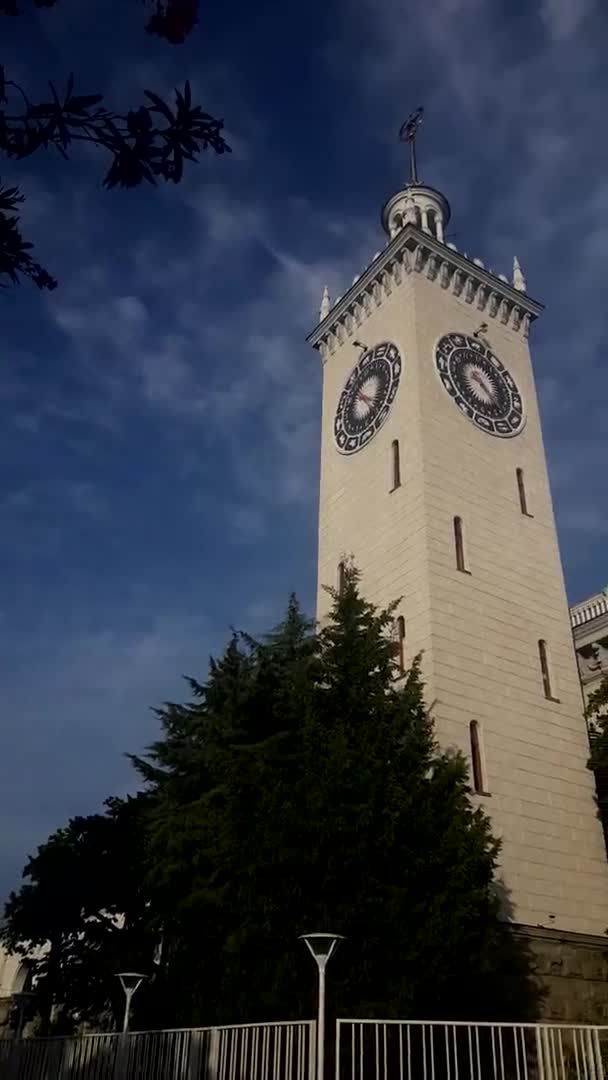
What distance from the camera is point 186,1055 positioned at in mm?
11914

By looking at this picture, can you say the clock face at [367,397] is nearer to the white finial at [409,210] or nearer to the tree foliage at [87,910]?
the white finial at [409,210]

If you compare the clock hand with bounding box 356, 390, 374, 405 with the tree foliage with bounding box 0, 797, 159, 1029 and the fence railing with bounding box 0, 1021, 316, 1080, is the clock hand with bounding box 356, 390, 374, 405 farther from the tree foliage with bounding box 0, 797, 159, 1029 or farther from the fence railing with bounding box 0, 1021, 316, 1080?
the fence railing with bounding box 0, 1021, 316, 1080

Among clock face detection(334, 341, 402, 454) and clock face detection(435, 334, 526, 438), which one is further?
clock face detection(334, 341, 402, 454)

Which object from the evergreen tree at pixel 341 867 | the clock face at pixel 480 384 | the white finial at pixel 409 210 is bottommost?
the evergreen tree at pixel 341 867

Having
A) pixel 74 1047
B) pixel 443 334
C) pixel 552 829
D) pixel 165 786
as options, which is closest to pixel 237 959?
pixel 74 1047

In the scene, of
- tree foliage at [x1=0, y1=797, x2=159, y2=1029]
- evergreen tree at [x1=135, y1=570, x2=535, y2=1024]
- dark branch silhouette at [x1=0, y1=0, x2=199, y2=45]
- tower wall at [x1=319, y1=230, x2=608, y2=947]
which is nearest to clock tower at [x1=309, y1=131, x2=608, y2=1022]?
tower wall at [x1=319, y1=230, x2=608, y2=947]

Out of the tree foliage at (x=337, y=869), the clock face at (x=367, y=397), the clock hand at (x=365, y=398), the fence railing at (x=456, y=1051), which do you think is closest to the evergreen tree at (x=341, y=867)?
the tree foliage at (x=337, y=869)

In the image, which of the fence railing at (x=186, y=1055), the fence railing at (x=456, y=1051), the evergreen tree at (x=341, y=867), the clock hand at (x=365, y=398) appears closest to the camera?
the fence railing at (x=456, y=1051)

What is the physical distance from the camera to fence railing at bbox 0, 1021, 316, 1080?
10.5 m

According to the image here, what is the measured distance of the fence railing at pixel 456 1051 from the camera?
950 cm

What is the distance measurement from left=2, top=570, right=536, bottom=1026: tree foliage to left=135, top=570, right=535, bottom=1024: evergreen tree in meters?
0.02

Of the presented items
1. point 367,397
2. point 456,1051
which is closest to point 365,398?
point 367,397

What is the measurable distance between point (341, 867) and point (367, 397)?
54.7 feet

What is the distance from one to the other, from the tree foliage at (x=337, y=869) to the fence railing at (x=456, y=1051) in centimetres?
47
